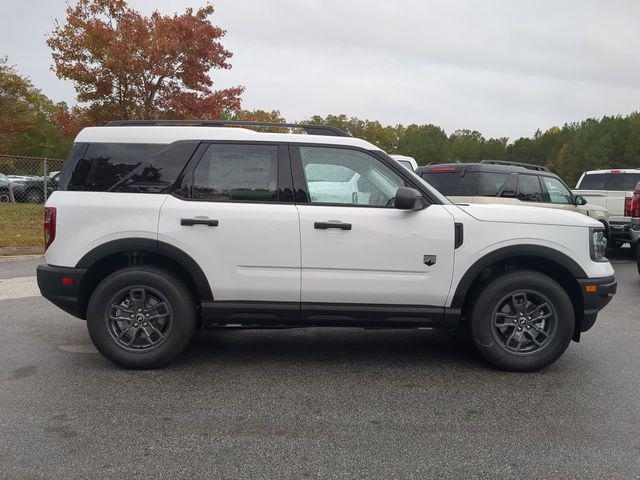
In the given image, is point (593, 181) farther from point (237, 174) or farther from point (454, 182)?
point (237, 174)

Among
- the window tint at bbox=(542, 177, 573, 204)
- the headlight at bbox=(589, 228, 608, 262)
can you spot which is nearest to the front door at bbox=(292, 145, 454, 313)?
the headlight at bbox=(589, 228, 608, 262)

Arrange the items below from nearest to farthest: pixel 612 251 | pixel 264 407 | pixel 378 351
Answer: pixel 264 407 < pixel 378 351 < pixel 612 251

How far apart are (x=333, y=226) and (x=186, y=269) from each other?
119 centimetres

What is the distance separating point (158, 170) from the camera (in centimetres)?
447

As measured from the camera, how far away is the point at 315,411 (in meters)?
3.74

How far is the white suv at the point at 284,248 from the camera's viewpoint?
4.34m

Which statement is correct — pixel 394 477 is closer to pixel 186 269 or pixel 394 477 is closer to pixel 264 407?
pixel 264 407

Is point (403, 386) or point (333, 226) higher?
point (333, 226)

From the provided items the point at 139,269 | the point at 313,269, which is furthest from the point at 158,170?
the point at 313,269

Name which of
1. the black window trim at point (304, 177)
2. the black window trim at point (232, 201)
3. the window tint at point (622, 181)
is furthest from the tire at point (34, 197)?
the black window trim at point (304, 177)

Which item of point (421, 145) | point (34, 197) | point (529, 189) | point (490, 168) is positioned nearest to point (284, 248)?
point (490, 168)

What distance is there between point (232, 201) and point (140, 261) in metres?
0.91

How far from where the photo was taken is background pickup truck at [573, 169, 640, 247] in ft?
42.2

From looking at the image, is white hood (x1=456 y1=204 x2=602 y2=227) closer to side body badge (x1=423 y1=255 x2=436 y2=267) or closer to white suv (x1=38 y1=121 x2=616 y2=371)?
white suv (x1=38 y1=121 x2=616 y2=371)
